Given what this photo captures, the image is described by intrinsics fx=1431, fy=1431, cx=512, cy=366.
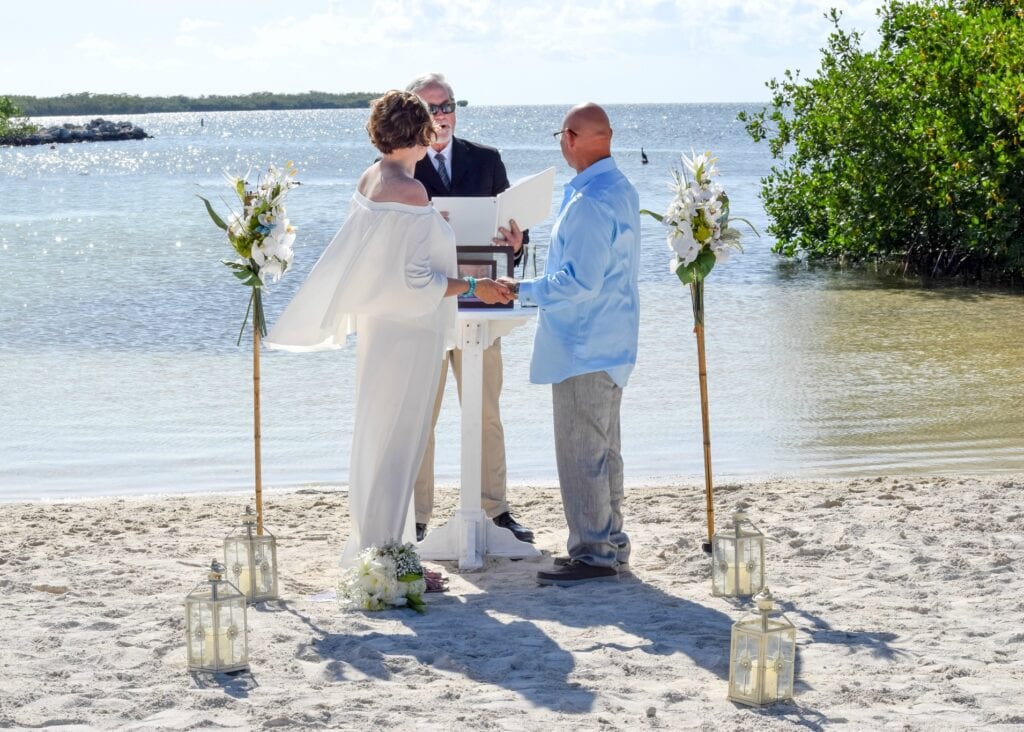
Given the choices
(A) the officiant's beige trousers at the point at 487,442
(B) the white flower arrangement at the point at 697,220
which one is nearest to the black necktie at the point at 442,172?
(A) the officiant's beige trousers at the point at 487,442

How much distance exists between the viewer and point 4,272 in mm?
25719

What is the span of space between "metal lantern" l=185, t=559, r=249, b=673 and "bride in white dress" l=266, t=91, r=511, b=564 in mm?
1061

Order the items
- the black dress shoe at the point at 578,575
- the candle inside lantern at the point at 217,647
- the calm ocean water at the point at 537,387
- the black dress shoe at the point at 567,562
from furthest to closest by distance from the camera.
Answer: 1. the calm ocean water at the point at 537,387
2. the black dress shoe at the point at 567,562
3. the black dress shoe at the point at 578,575
4. the candle inside lantern at the point at 217,647

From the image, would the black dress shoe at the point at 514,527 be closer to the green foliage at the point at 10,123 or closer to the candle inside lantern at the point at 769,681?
the candle inside lantern at the point at 769,681

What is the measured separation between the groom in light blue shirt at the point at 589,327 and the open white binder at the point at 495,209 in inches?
12.0

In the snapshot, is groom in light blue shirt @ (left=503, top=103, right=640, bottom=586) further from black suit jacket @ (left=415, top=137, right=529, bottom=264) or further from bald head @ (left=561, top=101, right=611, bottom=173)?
black suit jacket @ (left=415, top=137, right=529, bottom=264)

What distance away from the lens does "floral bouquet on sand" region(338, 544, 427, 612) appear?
5957mm

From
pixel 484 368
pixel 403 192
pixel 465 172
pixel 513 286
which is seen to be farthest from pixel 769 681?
pixel 465 172

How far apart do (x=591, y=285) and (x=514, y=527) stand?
1.79 m

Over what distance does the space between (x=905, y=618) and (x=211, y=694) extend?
276cm

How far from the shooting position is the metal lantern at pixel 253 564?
20.1 feet

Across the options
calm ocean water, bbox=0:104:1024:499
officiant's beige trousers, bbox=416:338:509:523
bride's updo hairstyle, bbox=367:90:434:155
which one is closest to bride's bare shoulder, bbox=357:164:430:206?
bride's updo hairstyle, bbox=367:90:434:155

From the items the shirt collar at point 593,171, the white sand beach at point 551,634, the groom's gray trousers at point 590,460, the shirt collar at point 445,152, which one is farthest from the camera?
the shirt collar at point 445,152

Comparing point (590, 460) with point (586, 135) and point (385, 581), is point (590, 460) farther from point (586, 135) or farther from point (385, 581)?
point (586, 135)
